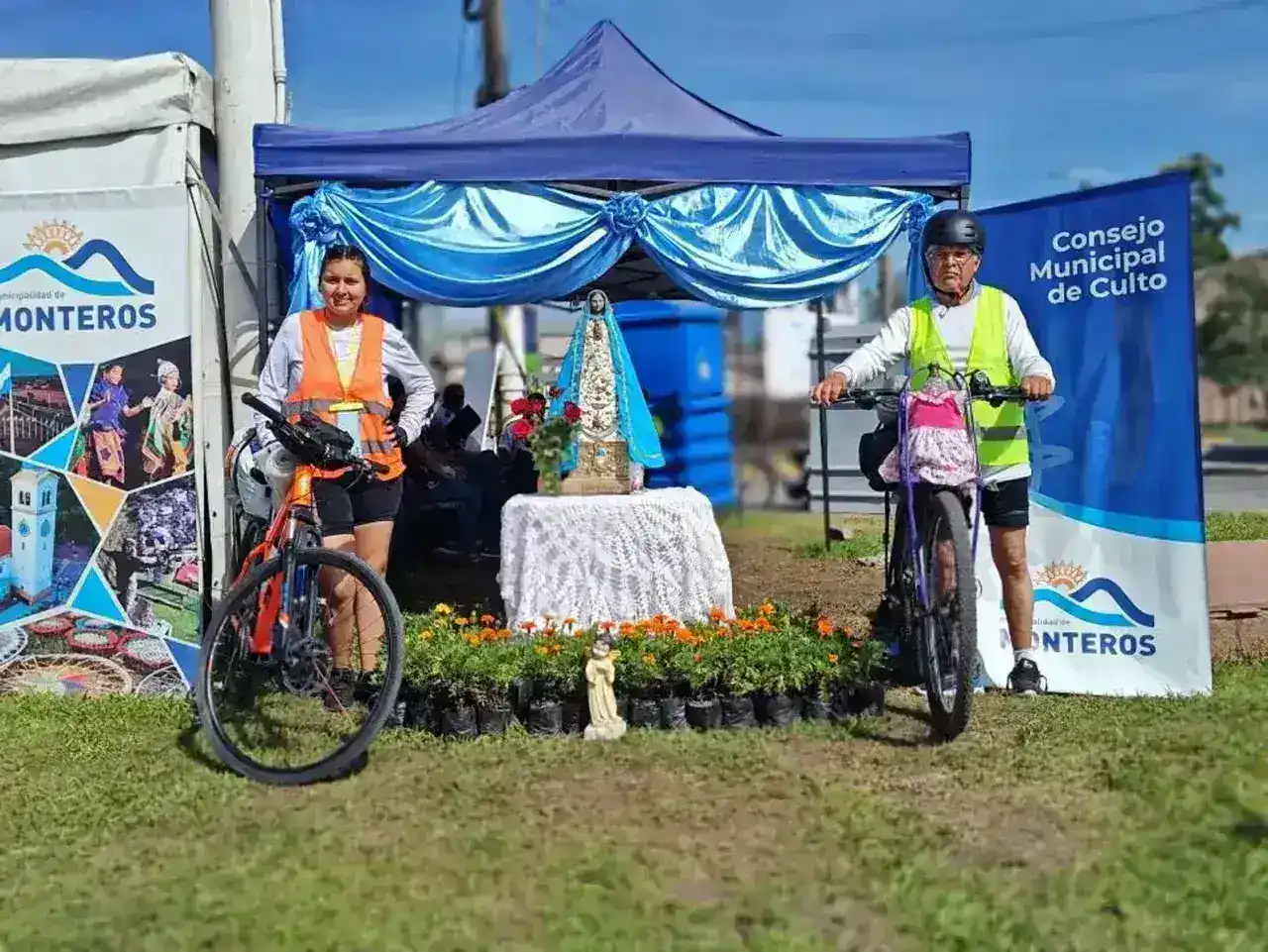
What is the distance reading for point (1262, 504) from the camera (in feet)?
48.9

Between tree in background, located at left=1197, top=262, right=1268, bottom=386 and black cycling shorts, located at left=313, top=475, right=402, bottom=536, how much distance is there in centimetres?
2407

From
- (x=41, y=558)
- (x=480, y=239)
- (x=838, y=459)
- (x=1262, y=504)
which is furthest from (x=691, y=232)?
(x=1262, y=504)

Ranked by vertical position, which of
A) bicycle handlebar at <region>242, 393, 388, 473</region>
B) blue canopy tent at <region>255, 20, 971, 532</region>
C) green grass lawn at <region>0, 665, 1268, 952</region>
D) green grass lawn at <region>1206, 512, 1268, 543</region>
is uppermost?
blue canopy tent at <region>255, 20, 971, 532</region>

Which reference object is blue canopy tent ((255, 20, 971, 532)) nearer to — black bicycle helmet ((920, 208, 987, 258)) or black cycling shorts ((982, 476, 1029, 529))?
black bicycle helmet ((920, 208, 987, 258))

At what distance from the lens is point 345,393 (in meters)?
4.38

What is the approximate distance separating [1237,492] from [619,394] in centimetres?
1437

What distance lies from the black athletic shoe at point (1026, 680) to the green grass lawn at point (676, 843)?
0.44 metres

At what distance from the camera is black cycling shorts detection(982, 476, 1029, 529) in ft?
15.0

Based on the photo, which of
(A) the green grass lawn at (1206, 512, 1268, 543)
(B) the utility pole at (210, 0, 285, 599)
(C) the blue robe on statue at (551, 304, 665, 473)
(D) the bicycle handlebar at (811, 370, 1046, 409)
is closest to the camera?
(D) the bicycle handlebar at (811, 370, 1046, 409)

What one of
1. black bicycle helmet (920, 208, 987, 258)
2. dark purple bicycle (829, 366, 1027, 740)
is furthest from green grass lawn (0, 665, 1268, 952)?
black bicycle helmet (920, 208, 987, 258)

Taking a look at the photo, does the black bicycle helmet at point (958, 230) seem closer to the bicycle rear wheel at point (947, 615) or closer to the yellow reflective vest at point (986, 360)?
the yellow reflective vest at point (986, 360)

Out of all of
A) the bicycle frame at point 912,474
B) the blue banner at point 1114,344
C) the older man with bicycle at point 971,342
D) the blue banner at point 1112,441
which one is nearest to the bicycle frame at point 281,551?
the older man with bicycle at point 971,342

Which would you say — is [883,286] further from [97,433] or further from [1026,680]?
[97,433]

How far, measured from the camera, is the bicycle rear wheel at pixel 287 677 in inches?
145
